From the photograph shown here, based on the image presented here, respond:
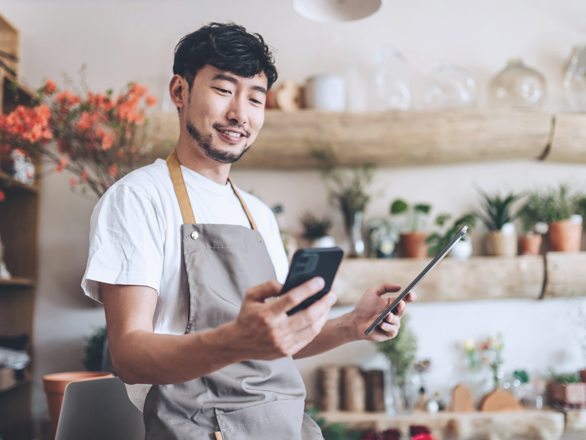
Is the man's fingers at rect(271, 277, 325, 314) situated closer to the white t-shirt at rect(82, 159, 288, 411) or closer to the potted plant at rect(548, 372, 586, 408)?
the white t-shirt at rect(82, 159, 288, 411)

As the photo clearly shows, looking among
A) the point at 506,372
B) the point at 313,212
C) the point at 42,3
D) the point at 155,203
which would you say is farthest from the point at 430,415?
the point at 42,3

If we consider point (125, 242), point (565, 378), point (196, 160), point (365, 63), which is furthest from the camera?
point (365, 63)

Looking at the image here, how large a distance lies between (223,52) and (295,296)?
681 mm

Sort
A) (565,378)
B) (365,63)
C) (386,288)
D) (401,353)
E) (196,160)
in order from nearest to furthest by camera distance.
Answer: (386,288) → (196,160) → (401,353) → (565,378) → (365,63)

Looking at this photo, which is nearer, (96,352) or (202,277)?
(202,277)

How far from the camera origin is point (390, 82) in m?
2.77

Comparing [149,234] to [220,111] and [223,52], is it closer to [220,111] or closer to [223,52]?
[220,111]

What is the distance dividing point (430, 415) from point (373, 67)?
6.45ft

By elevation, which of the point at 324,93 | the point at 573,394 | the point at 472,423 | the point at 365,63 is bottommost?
the point at 472,423

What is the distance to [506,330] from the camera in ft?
9.07

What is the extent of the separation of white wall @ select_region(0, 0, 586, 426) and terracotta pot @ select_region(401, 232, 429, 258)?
0.96 ft

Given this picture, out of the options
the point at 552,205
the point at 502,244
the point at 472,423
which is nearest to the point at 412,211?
the point at 502,244

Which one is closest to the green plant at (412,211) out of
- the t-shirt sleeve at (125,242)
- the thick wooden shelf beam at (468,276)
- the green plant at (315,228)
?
the thick wooden shelf beam at (468,276)

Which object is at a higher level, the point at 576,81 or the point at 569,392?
the point at 576,81
